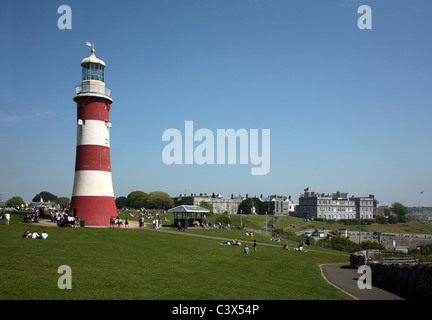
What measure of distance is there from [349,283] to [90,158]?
27.2m

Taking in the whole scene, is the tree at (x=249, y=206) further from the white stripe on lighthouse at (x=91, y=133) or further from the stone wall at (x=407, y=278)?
the stone wall at (x=407, y=278)

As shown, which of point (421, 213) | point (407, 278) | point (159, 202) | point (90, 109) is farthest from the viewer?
point (421, 213)

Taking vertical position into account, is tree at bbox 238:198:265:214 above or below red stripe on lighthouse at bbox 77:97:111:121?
below

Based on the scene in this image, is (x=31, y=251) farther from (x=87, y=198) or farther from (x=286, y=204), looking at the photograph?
(x=286, y=204)

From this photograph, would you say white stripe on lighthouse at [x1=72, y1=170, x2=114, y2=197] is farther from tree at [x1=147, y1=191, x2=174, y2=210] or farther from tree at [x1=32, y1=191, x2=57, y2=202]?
tree at [x1=32, y1=191, x2=57, y2=202]

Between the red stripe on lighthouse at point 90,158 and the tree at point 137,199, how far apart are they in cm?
10989

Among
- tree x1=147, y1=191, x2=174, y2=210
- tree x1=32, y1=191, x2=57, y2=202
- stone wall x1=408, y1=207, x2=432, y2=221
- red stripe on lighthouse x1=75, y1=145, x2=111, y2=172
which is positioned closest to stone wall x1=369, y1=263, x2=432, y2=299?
red stripe on lighthouse x1=75, y1=145, x2=111, y2=172

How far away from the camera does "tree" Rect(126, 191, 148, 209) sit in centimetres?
14506

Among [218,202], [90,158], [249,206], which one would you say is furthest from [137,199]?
[90,158]

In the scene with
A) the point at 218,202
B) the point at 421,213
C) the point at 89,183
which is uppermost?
the point at 89,183

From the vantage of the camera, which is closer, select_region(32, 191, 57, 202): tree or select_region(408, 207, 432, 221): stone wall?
select_region(32, 191, 57, 202): tree

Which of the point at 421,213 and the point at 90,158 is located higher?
the point at 90,158

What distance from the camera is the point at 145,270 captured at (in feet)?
57.7

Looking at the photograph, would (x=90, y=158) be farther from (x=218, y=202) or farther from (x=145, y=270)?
(x=218, y=202)
